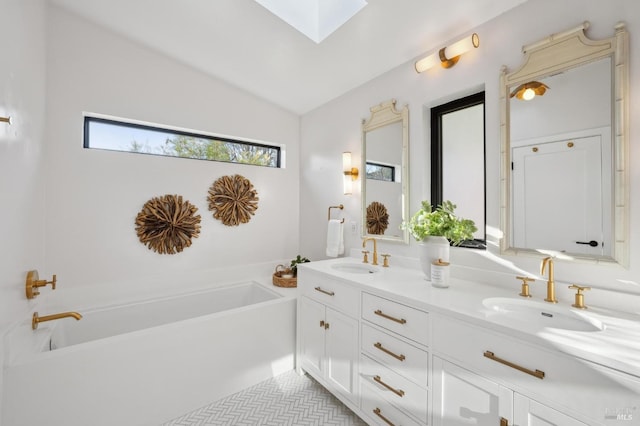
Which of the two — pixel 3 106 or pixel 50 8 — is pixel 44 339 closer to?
pixel 3 106

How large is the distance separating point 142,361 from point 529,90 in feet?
8.93

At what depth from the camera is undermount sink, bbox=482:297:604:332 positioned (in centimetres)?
109

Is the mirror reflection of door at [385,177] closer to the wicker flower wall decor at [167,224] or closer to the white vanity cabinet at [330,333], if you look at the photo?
the white vanity cabinet at [330,333]

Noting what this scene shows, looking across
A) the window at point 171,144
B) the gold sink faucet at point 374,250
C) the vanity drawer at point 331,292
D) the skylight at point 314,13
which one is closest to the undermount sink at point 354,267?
the gold sink faucet at point 374,250

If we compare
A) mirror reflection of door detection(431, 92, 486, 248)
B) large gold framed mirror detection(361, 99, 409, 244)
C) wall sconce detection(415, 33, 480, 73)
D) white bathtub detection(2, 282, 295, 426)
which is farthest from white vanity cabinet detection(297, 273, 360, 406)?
wall sconce detection(415, 33, 480, 73)

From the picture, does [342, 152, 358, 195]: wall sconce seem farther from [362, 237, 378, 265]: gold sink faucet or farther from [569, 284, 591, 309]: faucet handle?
[569, 284, 591, 309]: faucet handle

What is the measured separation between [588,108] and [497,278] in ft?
3.05

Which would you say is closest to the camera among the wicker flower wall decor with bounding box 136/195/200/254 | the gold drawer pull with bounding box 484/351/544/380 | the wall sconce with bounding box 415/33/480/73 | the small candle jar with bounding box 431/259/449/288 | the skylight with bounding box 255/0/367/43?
the gold drawer pull with bounding box 484/351/544/380

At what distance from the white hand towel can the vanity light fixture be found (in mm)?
1566

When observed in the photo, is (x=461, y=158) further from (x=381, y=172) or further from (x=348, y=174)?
(x=348, y=174)

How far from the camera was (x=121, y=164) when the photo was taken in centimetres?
229

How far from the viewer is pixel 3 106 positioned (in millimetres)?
1251

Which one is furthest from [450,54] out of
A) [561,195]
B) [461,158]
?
[561,195]

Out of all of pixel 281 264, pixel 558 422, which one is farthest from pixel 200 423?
pixel 558 422
